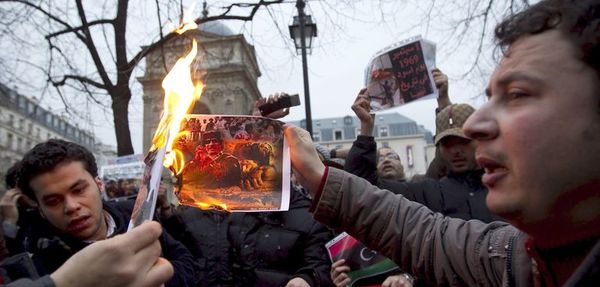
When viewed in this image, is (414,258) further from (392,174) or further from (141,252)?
(392,174)

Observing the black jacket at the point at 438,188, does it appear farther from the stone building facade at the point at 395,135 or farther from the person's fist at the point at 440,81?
the stone building facade at the point at 395,135

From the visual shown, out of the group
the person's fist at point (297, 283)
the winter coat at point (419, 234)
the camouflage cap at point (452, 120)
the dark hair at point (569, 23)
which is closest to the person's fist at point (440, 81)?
the camouflage cap at point (452, 120)

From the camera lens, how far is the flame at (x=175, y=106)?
1.22 metres

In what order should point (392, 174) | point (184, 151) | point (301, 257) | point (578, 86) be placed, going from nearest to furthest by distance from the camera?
point (578, 86) < point (184, 151) < point (301, 257) < point (392, 174)

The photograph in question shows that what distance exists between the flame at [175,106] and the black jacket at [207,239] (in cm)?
158

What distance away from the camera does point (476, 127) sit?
1.30 meters

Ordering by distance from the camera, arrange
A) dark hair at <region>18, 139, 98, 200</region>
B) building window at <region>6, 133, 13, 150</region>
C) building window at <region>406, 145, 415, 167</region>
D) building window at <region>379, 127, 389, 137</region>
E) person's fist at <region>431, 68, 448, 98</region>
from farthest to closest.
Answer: building window at <region>379, 127, 389, 137</region> < building window at <region>406, 145, 415, 167</region> < building window at <region>6, 133, 13, 150</region> < person's fist at <region>431, 68, 448, 98</region> < dark hair at <region>18, 139, 98, 200</region>

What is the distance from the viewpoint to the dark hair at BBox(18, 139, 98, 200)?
8.38 ft

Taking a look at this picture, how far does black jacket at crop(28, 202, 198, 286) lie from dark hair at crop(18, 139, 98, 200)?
0.27 metres

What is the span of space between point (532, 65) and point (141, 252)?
43.8 inches

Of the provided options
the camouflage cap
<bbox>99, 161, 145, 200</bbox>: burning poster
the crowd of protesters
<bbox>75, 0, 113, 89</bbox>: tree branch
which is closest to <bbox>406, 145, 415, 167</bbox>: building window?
<bbox>75, 0, 113, 89</bbox>: tree branch

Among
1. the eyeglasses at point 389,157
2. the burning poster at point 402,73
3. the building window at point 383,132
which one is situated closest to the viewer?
the burning poster at point 402,73

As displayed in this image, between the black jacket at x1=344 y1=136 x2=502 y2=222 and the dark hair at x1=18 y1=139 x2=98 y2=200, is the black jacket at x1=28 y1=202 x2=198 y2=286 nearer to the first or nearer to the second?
the dark hair at x1=18 y1=139 x2=98 y2=200

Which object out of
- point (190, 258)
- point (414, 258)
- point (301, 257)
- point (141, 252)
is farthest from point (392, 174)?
point (141, 252)
